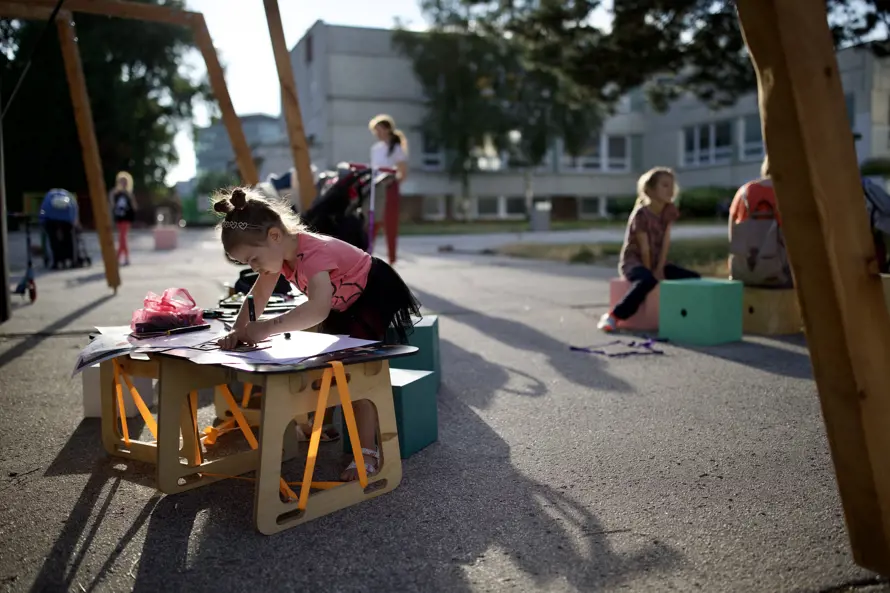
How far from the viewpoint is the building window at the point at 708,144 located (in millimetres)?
41625

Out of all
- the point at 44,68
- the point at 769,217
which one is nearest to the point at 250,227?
A: the point at 769,217

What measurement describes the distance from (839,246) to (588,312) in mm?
6083

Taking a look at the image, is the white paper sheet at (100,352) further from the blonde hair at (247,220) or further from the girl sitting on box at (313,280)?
the blonde hair at (247,220)

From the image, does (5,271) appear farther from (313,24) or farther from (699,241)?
(313,24)

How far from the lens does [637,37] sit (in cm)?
1388

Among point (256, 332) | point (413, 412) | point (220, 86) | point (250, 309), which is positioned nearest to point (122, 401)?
point (250, 309)

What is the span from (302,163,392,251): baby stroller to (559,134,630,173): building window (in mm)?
42634

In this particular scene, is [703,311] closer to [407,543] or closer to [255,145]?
[407,543]

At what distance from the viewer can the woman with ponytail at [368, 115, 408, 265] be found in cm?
995

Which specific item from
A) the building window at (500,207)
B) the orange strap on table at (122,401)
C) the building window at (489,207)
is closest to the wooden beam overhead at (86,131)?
the orange strap on table at (122,401)

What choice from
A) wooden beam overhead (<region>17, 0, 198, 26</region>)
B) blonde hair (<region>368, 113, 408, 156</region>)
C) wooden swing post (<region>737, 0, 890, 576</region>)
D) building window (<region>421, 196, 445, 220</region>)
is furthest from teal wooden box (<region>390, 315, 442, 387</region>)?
building window (<region>421, 196, 445, 220</region>)

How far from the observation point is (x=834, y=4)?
12.6 meters

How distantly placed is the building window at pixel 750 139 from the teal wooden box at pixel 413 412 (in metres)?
38.7

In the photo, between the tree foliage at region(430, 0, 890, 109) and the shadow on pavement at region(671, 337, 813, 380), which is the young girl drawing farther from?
the shadow on pavement at region(671, 337, 813, 380)
